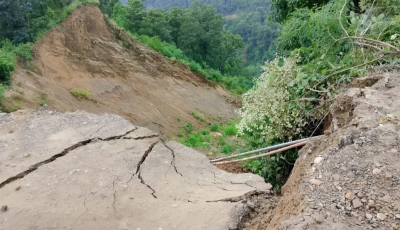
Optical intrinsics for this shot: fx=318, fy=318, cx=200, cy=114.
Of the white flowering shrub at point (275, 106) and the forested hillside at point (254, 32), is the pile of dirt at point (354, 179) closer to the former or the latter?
the white flowering shrub at point (275, 106)

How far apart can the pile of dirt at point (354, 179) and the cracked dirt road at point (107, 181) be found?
626 millimetres

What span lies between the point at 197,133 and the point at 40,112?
26.1 feet

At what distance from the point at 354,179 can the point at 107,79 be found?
1237 centimetres

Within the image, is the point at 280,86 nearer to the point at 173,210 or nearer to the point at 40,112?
the point at 173,210

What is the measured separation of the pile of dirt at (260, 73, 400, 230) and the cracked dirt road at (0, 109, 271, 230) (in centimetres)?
63

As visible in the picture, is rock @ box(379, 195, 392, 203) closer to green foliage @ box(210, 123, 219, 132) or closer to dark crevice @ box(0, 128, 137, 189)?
dark crevice @ box(0, 128, 137, 189)

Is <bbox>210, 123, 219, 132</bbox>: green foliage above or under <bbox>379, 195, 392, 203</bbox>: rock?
under

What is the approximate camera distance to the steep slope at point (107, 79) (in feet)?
35.2

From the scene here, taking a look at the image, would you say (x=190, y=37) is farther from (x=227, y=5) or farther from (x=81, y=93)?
Answer: (x=227, y=5)

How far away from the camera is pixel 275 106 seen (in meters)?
Answer: 3.66

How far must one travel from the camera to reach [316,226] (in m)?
1.64

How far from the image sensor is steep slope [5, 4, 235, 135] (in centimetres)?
1074

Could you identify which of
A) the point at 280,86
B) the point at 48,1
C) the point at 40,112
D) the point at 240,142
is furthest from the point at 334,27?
the point at 48,1

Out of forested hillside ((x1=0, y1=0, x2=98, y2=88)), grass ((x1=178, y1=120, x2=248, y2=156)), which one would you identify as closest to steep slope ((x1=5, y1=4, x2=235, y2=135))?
forested hillside ((x1=0, y1=0, x2=98, y2=88))
